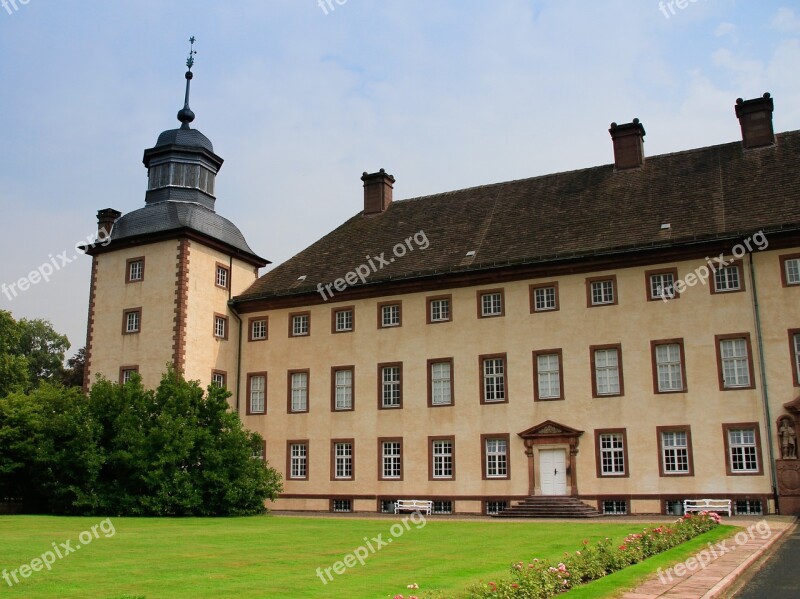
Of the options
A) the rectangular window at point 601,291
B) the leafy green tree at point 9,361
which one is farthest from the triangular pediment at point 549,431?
the leafy green tree at point 9,361

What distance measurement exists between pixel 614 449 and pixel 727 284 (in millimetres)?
6884

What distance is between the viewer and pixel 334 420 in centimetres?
Result: 3428

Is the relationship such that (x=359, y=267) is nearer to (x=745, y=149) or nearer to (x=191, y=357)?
(x=191, y=357)

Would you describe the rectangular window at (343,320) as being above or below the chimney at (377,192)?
below

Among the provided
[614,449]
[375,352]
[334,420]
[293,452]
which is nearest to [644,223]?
[614,449]

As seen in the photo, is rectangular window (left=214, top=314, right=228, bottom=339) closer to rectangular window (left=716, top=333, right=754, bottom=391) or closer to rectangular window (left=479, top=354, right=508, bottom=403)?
rectangular window (left=479, top=354, right=508, bottom=403)

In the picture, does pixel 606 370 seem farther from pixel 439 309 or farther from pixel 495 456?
pixel 439 309

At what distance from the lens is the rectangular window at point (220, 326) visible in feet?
120

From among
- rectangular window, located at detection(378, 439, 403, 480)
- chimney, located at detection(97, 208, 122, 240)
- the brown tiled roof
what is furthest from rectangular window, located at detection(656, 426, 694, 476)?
chimney, located at detection(97, 208, 122, 240)

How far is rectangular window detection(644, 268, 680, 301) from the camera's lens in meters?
29.0

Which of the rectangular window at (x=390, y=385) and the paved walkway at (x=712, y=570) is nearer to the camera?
the paved walkway at (x=712, y=570)

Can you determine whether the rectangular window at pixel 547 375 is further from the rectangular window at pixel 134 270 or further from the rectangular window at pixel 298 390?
the rectangular window at pixel 134 270

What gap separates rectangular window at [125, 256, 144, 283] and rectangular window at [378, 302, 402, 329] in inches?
432

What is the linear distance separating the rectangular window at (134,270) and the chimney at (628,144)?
21.1 m
